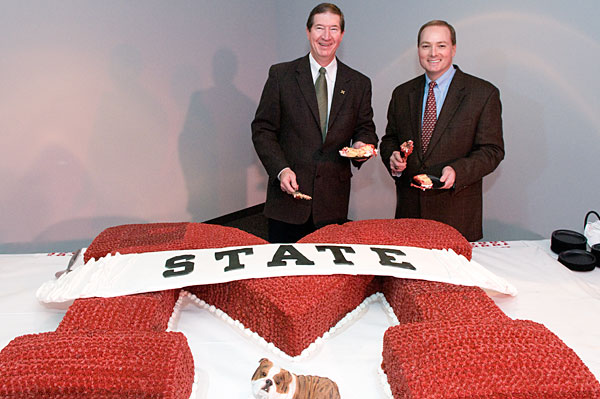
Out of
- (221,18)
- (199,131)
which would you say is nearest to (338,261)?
(199,131)

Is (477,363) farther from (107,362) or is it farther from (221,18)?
(221,18)

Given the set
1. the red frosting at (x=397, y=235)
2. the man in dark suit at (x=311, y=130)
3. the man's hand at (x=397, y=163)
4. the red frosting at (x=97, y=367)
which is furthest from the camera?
the man in dark suit at (x=311, y=130)

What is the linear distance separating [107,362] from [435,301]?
0.70m

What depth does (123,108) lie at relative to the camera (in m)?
2.84

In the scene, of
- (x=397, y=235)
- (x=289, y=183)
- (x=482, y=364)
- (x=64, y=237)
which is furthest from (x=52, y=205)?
(x=482, y=364)

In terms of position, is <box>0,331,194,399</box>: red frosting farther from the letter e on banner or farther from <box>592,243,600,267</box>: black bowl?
<box>592,243,600,267</box>: black bowl

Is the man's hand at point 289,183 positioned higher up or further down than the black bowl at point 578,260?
higher up

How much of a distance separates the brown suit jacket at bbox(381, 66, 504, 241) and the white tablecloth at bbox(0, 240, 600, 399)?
1.33ft

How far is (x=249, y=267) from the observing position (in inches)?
44.5

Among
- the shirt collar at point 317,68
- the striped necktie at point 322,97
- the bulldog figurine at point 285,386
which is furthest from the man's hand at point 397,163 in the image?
the bulldog figurine at point 285,386

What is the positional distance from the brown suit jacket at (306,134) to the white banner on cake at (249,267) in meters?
0.73

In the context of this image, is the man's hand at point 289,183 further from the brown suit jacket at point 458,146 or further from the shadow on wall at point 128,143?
the shadow on wall at point 128,143

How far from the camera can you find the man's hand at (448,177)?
172cm

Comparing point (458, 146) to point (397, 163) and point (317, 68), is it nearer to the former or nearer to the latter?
point (397, 163)
